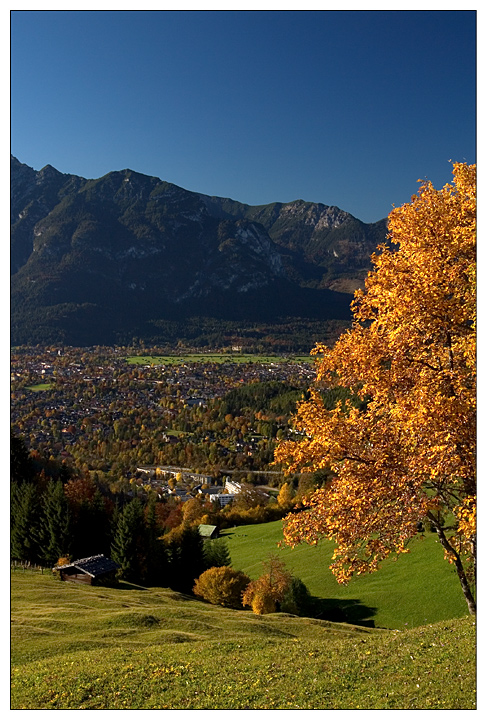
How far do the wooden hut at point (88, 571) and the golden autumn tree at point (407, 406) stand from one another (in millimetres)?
33761

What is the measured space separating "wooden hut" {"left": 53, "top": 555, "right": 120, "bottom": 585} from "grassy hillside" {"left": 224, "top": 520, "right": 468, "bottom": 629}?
50.8ft

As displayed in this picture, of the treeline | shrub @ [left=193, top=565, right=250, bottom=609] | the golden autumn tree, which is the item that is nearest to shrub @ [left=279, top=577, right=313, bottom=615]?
shrub @ [left=193, top=565, right=250, bottom=609]

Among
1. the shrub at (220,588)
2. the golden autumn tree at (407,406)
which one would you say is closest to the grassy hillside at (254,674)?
the golden autumn tree at (407,406)

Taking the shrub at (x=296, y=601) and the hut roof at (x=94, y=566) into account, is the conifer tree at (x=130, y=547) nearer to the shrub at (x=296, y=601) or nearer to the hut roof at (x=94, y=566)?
the hut roof at (x=94, y=566)

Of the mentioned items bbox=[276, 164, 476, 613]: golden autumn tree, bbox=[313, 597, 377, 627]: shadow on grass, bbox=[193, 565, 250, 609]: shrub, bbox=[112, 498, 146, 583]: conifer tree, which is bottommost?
bbox=[313, 597, 377, 627]: shadow on grass

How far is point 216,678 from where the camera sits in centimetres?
1107

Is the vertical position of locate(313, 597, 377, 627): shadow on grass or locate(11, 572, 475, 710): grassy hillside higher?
locate(11, 572, 475, 710): grassy hillside

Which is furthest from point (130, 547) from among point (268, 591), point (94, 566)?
point (268, 591)

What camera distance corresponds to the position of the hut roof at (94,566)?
39406 millimetres

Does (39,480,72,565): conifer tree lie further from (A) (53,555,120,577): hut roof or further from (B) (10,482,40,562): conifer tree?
(A) (53,555,120,577): hut roof

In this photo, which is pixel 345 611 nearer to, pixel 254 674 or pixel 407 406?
pixel 254 674

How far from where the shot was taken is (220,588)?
138 ft

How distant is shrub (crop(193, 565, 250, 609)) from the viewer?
42.0 m
